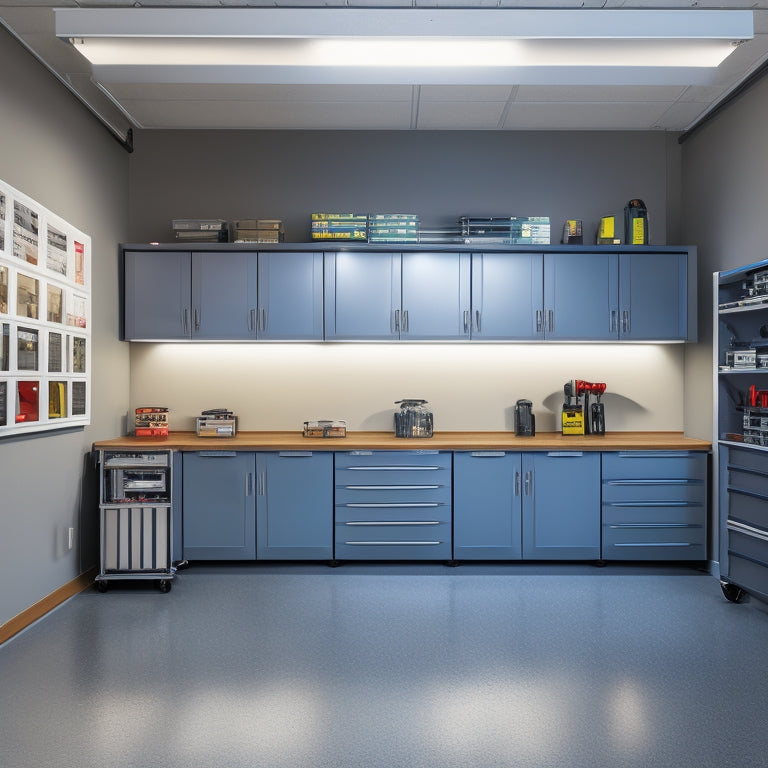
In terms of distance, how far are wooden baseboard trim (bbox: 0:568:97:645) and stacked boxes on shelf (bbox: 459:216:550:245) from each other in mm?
3540

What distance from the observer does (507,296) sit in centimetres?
471

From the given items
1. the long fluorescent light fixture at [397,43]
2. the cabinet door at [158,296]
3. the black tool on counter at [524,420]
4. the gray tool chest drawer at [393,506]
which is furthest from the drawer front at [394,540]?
the long fluorescent light fixture at [397,43]

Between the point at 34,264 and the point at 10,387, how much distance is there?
0.70 metres

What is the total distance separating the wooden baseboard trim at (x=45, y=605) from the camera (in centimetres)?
327

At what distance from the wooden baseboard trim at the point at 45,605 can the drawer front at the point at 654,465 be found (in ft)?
11.8

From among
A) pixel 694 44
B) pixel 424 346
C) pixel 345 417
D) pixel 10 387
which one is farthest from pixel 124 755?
pixel 694 44

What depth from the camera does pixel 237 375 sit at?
5.05 meters

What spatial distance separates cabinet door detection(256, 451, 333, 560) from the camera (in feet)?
14.7

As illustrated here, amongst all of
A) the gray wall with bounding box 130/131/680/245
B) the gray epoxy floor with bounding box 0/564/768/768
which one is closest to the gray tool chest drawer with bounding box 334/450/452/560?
the gray epoxy floor with bounding box 0/564/768/768

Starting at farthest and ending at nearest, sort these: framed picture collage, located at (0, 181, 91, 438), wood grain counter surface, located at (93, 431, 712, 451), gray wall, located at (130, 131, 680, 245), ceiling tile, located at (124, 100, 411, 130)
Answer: gray wall, located at (130, 131, 680, 245), ceiling tile, located at (124, 100, 411, 130), wood grain counter surface, located at (93, 431, 712, 451), framed picture collage, located at (0, 181, 91, 438)

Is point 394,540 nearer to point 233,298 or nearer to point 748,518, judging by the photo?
point 233,298

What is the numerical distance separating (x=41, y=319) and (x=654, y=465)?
13.2ft

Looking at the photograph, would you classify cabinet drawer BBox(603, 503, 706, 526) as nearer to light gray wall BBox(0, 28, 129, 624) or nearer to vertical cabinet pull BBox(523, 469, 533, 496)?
vertical cabinet pull BBox(523, 469, 533, 496)

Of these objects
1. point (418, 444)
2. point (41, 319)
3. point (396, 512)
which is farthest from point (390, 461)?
point (41, 319)
